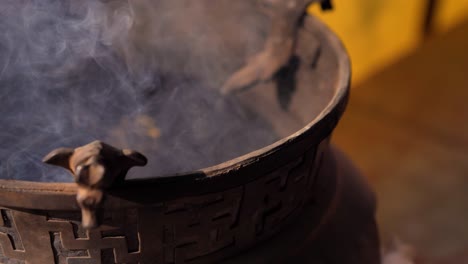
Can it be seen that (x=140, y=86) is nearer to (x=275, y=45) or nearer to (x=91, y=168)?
(x=275, y=45)

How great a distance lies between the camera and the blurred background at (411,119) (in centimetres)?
220

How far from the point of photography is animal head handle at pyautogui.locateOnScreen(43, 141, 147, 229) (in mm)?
756

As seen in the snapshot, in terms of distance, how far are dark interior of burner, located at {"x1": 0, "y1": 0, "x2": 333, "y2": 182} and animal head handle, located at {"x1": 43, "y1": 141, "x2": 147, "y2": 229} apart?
0.48 metres

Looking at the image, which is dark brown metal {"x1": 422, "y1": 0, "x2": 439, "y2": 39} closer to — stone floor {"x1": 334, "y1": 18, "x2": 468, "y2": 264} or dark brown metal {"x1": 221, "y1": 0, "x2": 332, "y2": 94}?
stone floor {"x1": 334, "y1": 18, "x2": 468, "y2": 264}

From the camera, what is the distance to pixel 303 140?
3.18 feet

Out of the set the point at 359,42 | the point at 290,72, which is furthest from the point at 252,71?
the point at 359,42

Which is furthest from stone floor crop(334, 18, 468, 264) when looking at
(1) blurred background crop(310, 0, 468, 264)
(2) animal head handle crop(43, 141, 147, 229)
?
(2) animal head handle crop(43, 141, 147, 229)

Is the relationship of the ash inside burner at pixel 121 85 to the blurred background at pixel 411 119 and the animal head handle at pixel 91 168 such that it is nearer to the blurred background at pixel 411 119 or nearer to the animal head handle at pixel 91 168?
the animal head handle at pixel 91 168

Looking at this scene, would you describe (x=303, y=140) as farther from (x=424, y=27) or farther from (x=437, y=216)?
(x=424, y=27)

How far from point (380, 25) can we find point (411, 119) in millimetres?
771

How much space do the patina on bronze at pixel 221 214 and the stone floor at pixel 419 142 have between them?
2.11 feet

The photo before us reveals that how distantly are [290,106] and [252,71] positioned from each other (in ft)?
0.41

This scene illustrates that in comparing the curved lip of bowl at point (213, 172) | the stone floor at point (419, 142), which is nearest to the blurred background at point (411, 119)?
the stone floor at point (419, 142)

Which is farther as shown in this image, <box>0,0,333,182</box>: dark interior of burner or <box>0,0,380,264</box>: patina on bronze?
<box>0,0,333,182</box>: dark interior of burner
